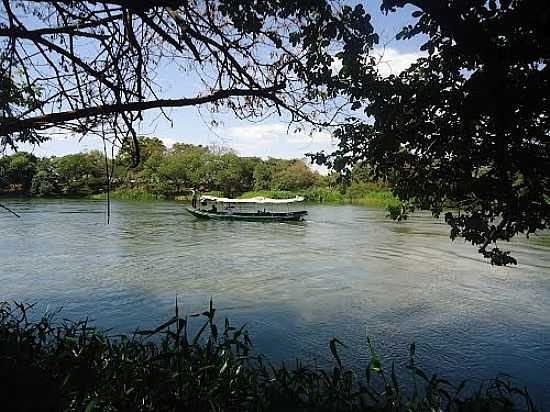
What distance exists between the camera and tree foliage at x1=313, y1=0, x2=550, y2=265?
7.82ft

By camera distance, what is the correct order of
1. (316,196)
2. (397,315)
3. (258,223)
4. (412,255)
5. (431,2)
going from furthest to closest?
(316,196)
(258,223)
(412,255)
(397,315)
(431,2)

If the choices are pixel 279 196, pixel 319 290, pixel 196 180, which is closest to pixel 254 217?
pixel 319 290

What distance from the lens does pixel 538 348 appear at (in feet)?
21.4

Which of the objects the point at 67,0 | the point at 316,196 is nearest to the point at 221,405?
the point at 67,0

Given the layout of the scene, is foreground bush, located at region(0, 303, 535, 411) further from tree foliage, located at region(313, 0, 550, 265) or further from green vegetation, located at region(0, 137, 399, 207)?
green vegetation, located at region(0, 137, 399, 207)

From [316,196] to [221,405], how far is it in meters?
48.5

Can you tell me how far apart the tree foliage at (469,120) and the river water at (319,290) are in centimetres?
328

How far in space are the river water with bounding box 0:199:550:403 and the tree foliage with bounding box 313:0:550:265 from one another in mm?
3282

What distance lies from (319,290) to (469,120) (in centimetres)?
769

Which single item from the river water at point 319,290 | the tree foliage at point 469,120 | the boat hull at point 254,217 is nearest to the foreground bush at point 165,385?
the tree foliage at point 469,120

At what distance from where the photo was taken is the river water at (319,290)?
6.39m

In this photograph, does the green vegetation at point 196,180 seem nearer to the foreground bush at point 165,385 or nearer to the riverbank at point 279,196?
the riverbank at point 279,196

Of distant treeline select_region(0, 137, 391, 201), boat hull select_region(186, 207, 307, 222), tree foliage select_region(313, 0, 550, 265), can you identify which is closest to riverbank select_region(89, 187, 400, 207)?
→ distant treeline select_region(0, 137, 391, 201)

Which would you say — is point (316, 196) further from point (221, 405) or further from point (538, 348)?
point (221, 405)
